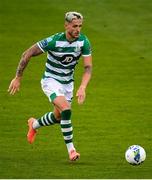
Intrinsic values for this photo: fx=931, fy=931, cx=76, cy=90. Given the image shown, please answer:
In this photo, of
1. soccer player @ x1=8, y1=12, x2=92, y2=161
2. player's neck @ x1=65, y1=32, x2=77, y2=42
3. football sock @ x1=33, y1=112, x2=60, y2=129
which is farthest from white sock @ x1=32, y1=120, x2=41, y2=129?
player's neck @ x1=65, y1=32, x2=77, y2=42

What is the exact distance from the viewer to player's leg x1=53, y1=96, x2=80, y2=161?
1592 centimetres

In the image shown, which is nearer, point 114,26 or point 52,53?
point 52,53

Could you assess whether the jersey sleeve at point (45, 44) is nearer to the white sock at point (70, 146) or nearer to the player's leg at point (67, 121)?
the player's leg at point (67, 121)

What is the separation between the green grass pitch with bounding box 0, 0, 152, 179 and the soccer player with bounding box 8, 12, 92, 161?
77cm

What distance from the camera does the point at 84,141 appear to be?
17.7 m

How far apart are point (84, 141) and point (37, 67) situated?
7.93 m

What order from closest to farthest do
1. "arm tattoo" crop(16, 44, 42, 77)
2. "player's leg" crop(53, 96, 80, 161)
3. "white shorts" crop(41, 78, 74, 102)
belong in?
"player's leg" crop(53, 96, 80, 161)
"arm tattoo" crop(16, 44, 42, 77)
"white shorts" crop(41, 78, 74, 102)

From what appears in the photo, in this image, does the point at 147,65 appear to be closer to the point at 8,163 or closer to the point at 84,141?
the point at 84,141

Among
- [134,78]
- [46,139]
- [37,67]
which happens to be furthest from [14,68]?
[46,139]

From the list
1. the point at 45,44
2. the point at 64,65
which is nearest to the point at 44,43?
the point at 45,44

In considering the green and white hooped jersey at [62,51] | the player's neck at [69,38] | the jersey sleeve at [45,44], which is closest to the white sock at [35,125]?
the green and white hooped jersey at [62,51]

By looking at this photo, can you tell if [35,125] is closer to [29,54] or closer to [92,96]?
[29,54]

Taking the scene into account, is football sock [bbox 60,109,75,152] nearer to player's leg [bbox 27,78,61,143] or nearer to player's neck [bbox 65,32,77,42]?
player's leg [bbox 27,78,61,143]

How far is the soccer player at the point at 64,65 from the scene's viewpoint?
52.5 feet
